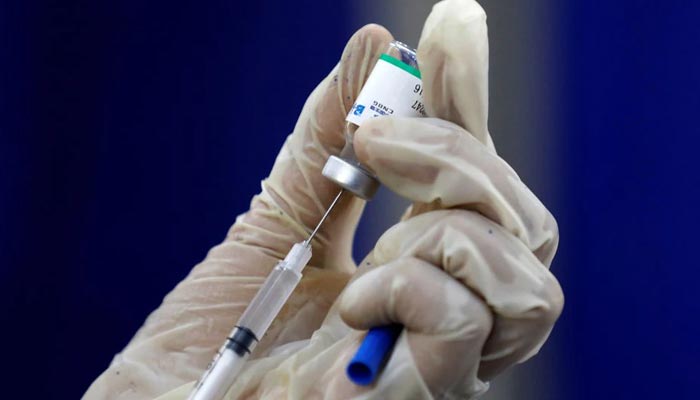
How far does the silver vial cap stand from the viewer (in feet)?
2.42

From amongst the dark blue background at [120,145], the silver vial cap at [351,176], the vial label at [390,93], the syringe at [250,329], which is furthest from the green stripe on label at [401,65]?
the dark blue background at [120,145]

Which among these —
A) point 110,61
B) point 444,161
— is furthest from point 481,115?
point 110,61

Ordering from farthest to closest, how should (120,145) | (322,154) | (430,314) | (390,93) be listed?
(120,145) → (322,154) → (390,93) → (430,314)

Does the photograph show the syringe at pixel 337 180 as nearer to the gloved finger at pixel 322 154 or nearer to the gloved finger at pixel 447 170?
the gloved finger at pixel 447 170

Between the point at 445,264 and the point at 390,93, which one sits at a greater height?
the point at 390,93

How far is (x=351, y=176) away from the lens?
738 mm

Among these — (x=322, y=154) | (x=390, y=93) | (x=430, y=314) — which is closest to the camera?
(x=430, y=314)

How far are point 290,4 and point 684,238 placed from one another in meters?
0.86

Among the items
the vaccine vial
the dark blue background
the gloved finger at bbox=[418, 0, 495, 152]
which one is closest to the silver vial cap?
the vaccine vial

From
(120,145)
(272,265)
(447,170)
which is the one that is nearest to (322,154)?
(272,265)

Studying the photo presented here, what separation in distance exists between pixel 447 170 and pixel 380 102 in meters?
0.11

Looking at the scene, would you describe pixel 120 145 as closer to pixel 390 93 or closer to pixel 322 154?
pixel 322 154

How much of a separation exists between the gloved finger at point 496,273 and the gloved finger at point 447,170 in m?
0.02

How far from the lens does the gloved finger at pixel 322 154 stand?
881mm
